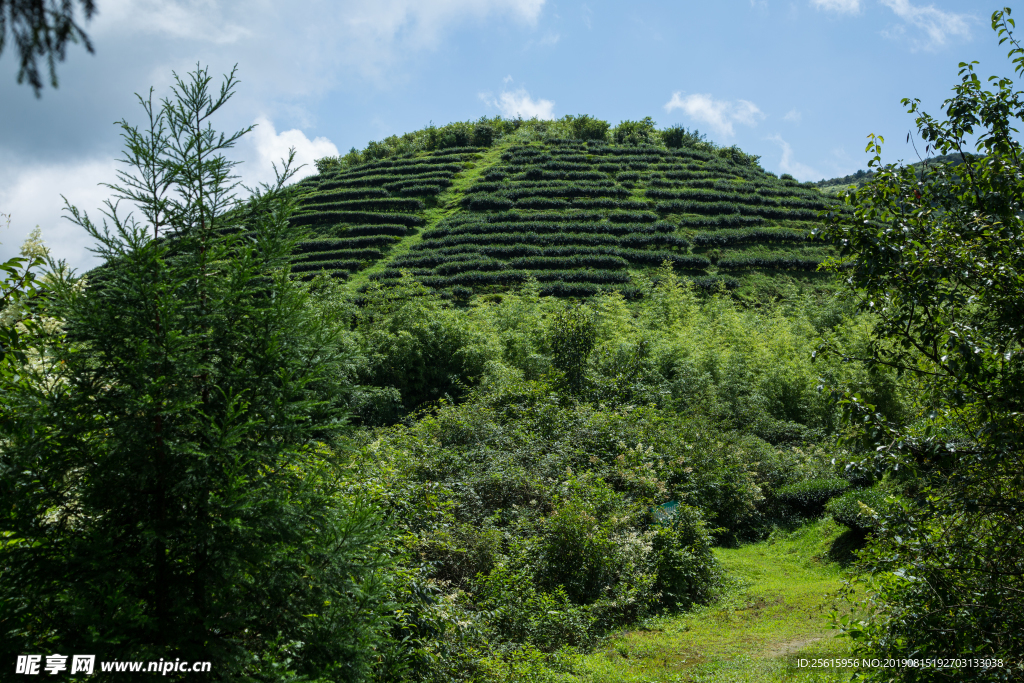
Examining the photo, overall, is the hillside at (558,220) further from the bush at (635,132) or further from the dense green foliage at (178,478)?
the dense green foliage at (178,478)

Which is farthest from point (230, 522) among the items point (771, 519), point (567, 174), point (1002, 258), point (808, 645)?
point (567, 174)

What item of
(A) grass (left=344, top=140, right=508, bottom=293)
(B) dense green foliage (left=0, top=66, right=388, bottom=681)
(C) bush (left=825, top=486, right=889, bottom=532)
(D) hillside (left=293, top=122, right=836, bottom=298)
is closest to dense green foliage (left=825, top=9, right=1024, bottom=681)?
(B) dense green foliage (left=0, top=66, right=388, bottom=681)

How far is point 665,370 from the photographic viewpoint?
18531 millimetres

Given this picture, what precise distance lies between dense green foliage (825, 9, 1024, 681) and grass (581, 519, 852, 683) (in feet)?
4.57

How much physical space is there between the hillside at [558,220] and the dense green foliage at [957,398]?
2470 centimetres

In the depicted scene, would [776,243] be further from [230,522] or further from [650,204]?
[230,522]

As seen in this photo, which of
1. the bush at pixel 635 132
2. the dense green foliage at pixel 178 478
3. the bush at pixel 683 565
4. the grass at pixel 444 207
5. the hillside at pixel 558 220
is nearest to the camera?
the dense green foliage at pixel 178 478

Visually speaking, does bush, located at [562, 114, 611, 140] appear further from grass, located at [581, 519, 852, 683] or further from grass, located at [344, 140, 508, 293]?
grass, located at [581, 519, 852, 683]

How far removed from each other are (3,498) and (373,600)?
2011 mm

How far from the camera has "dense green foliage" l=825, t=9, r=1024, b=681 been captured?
11.2 ft

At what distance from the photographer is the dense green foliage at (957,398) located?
134 inches

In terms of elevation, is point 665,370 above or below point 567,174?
below

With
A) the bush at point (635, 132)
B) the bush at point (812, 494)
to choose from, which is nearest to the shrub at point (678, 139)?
the bush at point (635, 132)

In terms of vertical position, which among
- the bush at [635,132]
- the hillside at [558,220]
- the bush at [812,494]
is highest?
the bush at [635,132]
